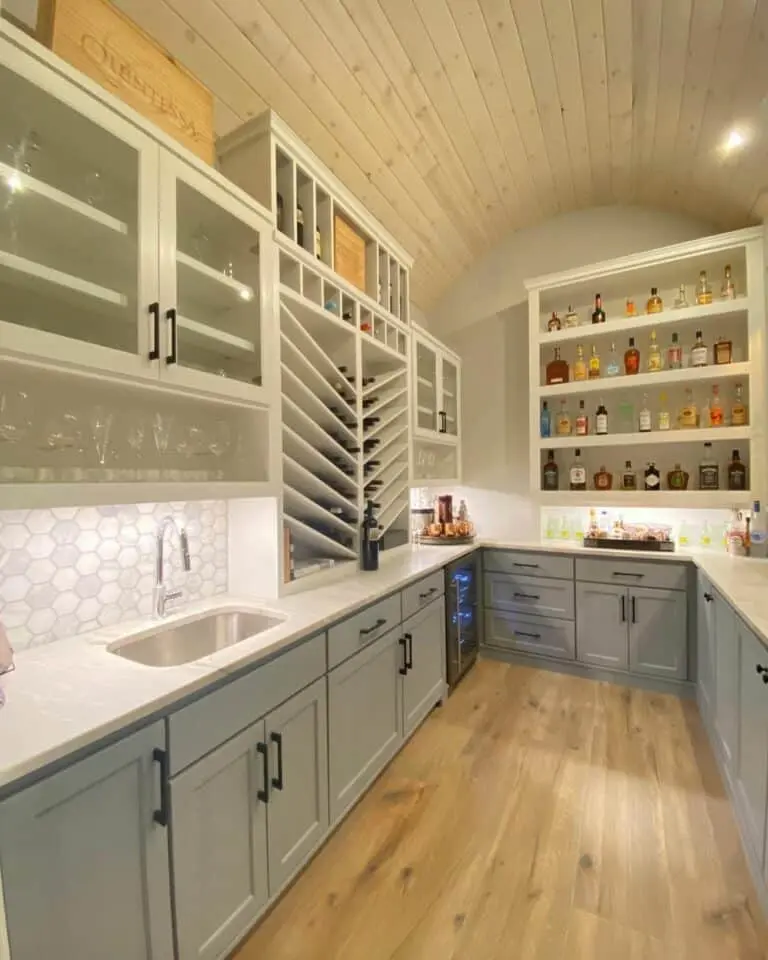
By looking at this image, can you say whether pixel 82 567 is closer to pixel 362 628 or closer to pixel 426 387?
pixel 362 628

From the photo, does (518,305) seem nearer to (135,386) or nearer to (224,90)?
(224,90)

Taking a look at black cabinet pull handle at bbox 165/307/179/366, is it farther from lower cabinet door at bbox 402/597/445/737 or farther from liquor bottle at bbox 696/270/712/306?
liquor bottle at bbox 696/270/712/306

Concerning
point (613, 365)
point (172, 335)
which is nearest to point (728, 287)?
point (613, 365)

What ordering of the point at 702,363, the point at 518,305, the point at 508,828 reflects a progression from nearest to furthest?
the point at 508,828 → the point at 702,363 → the point at 518,305

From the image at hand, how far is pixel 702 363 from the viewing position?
3.01 meters

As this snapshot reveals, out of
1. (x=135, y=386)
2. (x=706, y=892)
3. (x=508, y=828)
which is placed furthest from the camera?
(x=508, y=828)

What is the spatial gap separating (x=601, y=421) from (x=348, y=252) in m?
2.09

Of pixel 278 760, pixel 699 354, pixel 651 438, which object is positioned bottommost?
pixel 278 760

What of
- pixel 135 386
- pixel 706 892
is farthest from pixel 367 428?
pixel 706 892

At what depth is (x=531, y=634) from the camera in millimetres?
3305

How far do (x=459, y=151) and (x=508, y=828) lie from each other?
3341 millimetres

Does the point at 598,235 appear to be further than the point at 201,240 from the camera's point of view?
Yes

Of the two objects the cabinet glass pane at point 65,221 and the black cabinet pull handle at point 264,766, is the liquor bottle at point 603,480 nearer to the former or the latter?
the black cabinet pull handle at point 264,766

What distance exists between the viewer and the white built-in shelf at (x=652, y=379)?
2.91 m
